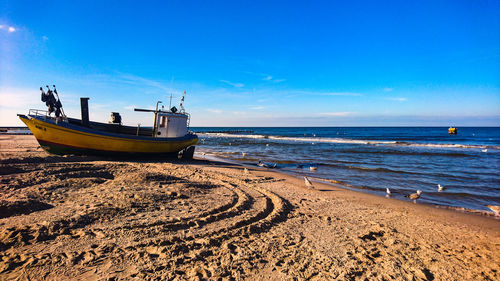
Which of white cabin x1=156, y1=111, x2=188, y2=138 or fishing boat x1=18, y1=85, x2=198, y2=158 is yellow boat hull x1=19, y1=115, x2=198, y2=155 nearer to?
fishing boat x1=18, y1=85, x2=198, y2=158

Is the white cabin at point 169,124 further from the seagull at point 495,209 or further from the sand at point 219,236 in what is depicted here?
the seagull at point 495,209

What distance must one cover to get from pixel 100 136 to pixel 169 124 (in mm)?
4435

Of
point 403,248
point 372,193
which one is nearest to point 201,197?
point 403,248

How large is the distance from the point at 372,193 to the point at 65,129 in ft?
52.1

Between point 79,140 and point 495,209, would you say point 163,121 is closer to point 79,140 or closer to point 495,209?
point 79,140

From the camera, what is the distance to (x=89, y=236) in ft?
13.5

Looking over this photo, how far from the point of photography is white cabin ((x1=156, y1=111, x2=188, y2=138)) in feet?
55.5

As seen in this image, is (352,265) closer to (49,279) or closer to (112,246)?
(112,246)

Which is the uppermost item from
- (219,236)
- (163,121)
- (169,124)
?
(163,121)

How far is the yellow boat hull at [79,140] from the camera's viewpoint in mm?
13312

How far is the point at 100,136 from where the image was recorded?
1412 centimetres

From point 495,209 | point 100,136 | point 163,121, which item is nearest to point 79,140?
point 100,136

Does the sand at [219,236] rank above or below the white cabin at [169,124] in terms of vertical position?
below

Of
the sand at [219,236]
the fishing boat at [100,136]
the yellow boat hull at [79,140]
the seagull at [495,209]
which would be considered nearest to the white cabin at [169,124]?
the fishing boat at [100,136]
